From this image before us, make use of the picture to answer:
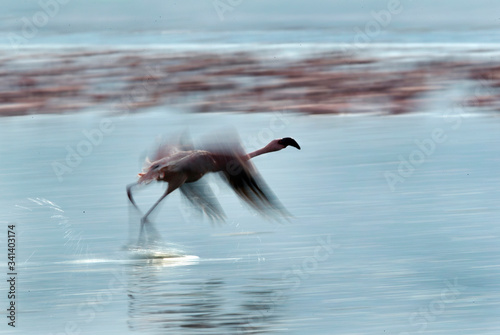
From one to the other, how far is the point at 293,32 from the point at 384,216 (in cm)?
1200

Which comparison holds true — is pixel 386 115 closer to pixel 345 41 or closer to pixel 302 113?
pixel 302 113

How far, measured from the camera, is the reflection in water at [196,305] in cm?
589

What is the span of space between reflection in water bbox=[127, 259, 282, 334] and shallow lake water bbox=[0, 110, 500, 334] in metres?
0.01

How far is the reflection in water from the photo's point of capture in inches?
232

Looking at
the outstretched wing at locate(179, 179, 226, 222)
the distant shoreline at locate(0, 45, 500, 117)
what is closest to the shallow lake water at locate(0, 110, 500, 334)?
the outstretched wing at locate(179, 179, 226, 222)

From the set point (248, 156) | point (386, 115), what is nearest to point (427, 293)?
point (248, 156)

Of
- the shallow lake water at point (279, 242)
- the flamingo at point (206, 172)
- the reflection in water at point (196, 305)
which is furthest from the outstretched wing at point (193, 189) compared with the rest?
the reflection in water at point (196, 305)

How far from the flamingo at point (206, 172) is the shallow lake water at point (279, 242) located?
21 cm

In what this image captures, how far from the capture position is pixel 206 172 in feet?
24.5

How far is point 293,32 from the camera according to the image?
781 inches

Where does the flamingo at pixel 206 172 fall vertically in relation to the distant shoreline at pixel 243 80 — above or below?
below

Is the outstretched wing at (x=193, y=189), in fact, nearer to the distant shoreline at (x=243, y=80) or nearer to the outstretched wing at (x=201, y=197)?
the outstretched wing at (x=201, y=197)

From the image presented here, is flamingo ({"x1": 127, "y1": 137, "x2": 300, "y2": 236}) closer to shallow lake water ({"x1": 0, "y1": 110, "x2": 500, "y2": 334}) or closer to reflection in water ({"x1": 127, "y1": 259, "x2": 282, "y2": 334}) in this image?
shallow lake water ({"x1": 0, "y1": 110, "x2": 500, "y2": 334})

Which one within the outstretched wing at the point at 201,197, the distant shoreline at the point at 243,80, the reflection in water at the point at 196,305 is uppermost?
the distant shoreline at the point at 243,80
